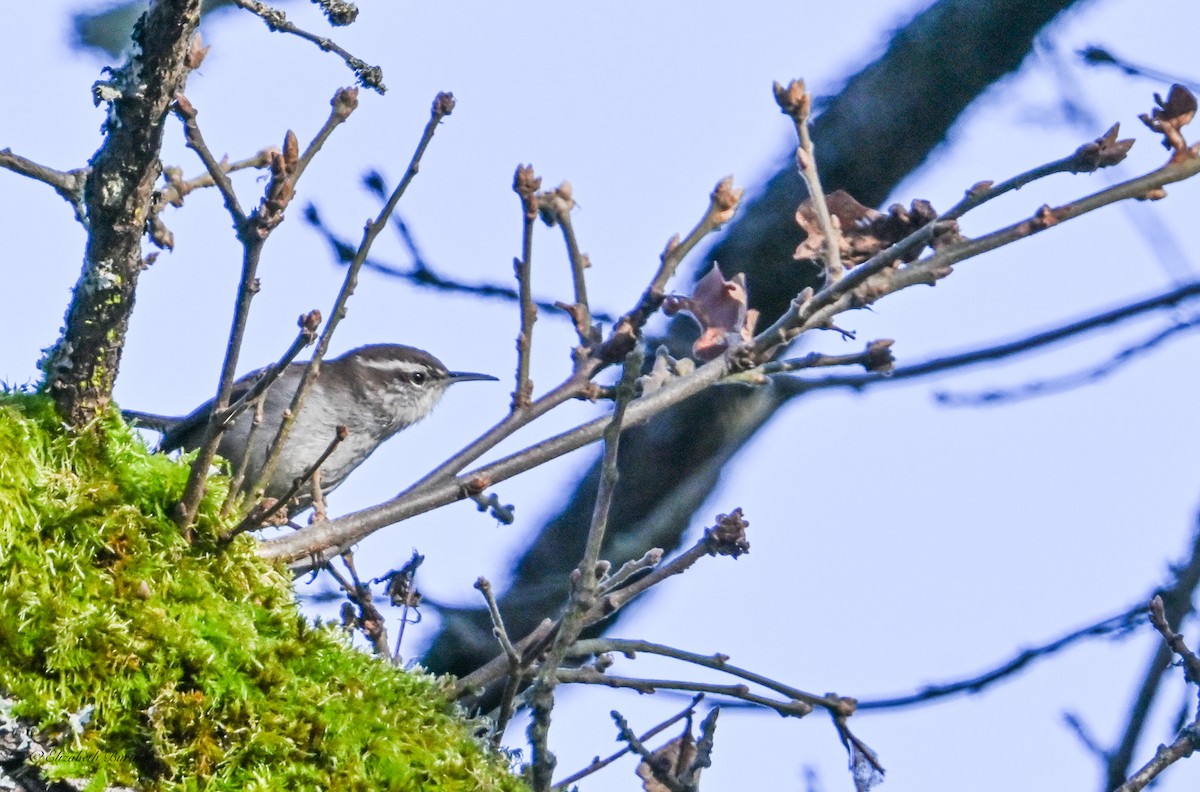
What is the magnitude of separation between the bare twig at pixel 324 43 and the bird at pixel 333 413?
1.99m

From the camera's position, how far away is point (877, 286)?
2.88 m

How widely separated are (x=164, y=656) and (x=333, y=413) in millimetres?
3154

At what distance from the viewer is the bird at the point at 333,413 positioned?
5.06 m

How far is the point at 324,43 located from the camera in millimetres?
2812

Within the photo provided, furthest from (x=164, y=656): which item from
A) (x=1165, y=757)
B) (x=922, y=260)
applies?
(x=1165, y=757)

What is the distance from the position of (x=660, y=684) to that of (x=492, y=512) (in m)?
0.60

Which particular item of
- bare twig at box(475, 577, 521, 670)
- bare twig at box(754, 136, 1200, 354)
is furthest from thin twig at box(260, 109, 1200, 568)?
bare twig at box(475, 577, 521, 670)

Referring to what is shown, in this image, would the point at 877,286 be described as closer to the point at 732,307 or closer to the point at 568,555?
the point at 732,307

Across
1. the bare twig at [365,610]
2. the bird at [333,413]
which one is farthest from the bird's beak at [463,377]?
the bare twig at [365,610]

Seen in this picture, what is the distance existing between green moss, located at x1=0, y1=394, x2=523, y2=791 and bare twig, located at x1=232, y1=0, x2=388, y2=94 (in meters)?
0.91

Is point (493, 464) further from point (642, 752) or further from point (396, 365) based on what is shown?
point (396, 365)

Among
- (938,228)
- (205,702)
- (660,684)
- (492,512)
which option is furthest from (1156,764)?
(205,702)

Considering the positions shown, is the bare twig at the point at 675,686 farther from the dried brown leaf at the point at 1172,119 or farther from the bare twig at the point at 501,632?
the dried brown leaf at the point at 1172,119

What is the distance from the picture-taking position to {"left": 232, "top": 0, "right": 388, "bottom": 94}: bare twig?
280 centimetres
